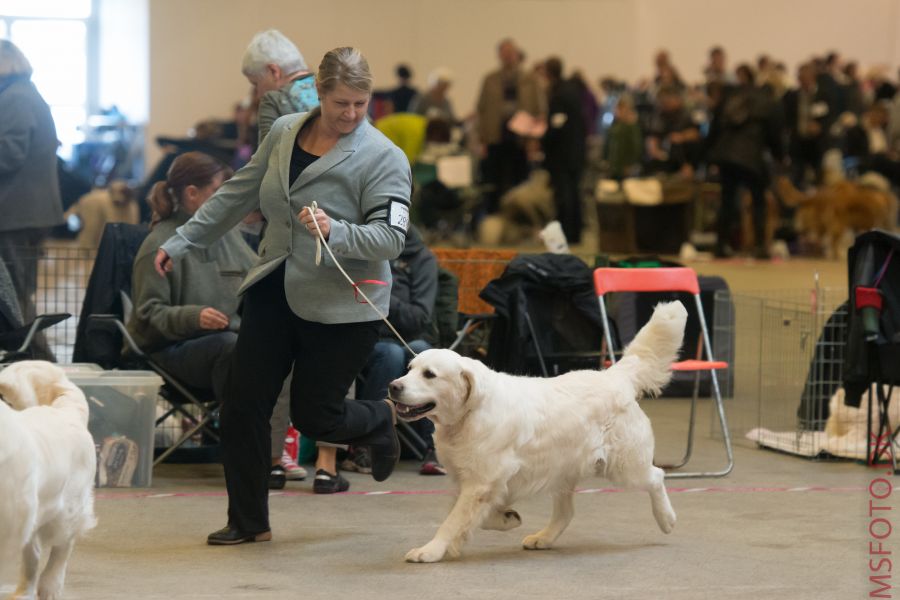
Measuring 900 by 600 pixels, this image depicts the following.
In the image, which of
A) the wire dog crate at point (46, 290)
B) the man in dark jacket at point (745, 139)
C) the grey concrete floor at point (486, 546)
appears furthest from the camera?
the man in dark jacket at point (745, 139)

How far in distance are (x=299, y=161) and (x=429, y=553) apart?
126 cm

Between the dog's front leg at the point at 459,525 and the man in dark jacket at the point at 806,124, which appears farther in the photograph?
the man in dark jacket at the point at 806,124

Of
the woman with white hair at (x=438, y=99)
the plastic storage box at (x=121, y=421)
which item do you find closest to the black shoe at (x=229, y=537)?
the plastic storage box at (x=121, y=421)

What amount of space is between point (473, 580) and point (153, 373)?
1.90 m

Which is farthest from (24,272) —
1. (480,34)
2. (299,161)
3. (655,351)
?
(480,34)

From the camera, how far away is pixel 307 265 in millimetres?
4047

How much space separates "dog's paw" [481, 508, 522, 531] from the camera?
4.27 metres

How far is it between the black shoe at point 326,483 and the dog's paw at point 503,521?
1.07 metres

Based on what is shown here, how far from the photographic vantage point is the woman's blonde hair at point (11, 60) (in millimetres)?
6383

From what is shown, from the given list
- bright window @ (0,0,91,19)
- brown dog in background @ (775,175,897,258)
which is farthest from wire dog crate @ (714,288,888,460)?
bright window @ (0,0,91,19)

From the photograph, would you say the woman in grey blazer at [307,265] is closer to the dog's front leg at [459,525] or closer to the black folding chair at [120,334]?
the dog's front leg at [459,525]

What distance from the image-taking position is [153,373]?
5254mm

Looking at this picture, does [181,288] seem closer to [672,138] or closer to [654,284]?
[654,284]

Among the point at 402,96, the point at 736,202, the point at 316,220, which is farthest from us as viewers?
the point at 402,96
